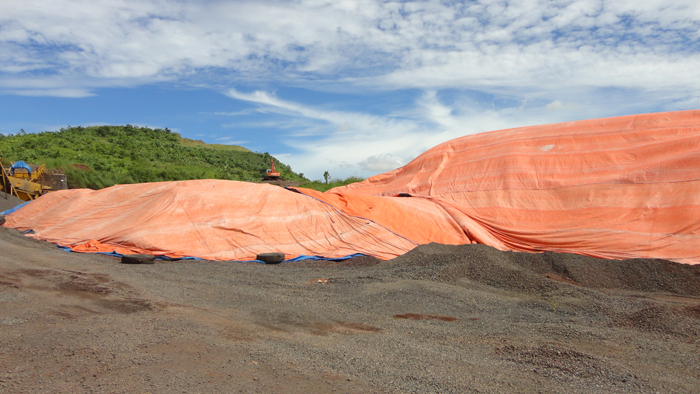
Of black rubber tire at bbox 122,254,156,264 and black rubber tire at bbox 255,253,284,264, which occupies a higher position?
black rubber tire at bbox 122,254,156,264

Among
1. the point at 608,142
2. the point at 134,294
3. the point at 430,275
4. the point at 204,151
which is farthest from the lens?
the point at 204,151

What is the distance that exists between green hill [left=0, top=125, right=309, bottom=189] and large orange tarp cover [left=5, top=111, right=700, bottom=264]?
12.0 m

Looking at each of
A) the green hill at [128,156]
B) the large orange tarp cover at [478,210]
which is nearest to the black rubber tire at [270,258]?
the large orange tarp cover at [478,210]

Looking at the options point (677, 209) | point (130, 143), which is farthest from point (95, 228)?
point (130, 143)

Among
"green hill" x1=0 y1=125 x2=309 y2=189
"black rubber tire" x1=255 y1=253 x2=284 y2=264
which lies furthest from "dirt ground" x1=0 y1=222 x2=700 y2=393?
"green hill" x1=0 y1=125 x2=309 y2=189

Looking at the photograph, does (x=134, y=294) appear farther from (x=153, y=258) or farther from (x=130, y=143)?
(x=130, y=143)

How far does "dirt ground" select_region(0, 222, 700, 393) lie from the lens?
116 inches

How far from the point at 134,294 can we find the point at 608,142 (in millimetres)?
11676

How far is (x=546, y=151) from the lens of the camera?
1230 cm

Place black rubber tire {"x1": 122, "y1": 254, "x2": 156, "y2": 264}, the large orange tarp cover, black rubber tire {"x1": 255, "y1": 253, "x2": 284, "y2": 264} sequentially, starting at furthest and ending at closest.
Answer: the large orange tarp cover < black rubber tire {"x1": 255, "y1": 253, "x2": 284, "y2": 264} < black rubber tire {"x1": 122, "y1": 254, "x2": 156, "y2": 264}

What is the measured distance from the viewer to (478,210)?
11758 millimetres

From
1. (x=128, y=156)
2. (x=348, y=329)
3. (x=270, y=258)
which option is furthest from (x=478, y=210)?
(x=128, y=156)

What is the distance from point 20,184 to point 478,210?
16883 millimetres

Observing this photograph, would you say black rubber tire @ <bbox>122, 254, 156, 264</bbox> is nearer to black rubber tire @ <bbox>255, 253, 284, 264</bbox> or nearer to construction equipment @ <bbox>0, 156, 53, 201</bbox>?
black rubber tire @ <bbox>255, 253, 284, 264</bbox>
